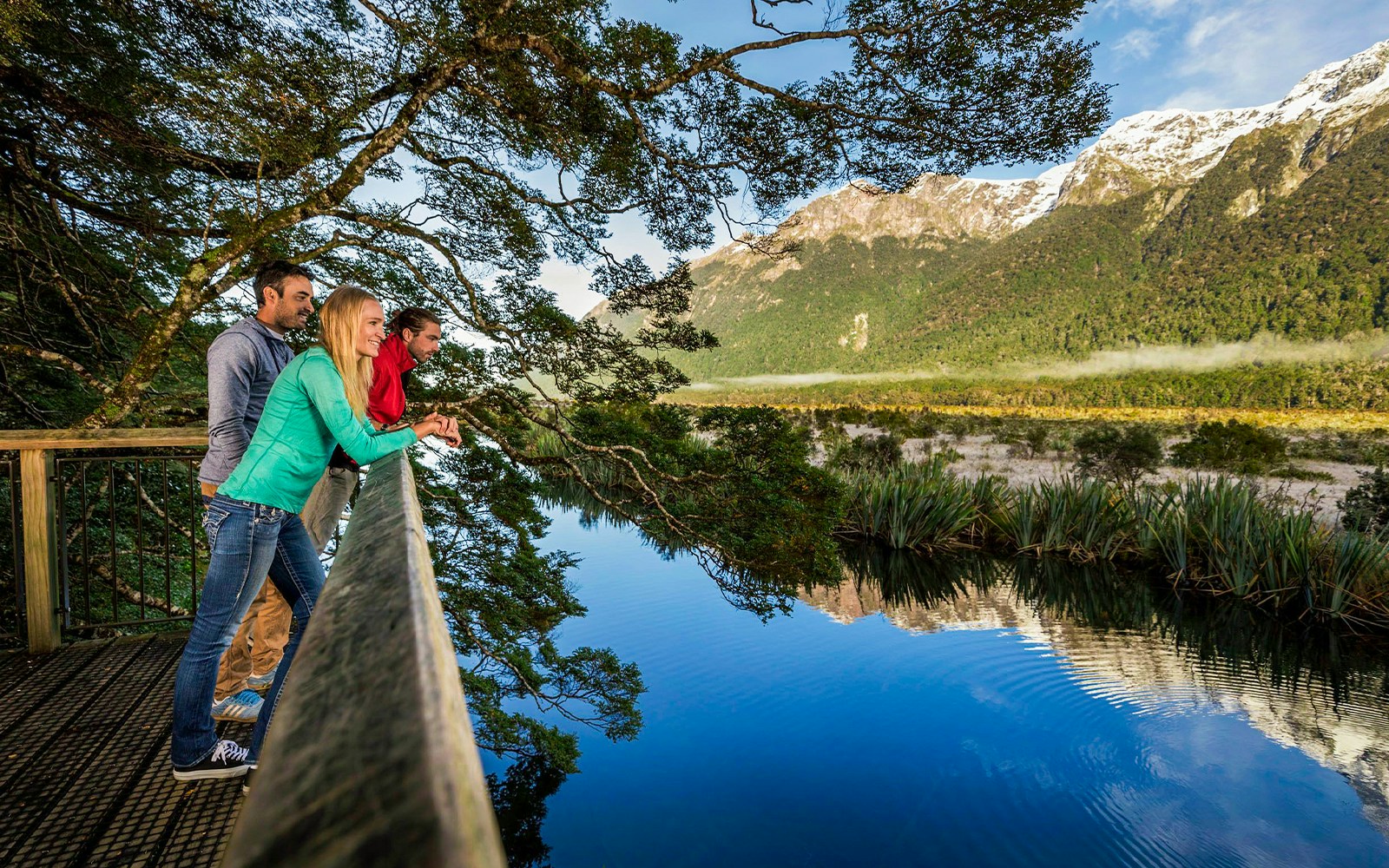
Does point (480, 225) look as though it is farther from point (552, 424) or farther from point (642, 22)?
point (642, 22)

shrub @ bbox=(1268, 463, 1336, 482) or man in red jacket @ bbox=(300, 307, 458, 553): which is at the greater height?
man in red jacket @ bbox=(300, 307, 458, 553)

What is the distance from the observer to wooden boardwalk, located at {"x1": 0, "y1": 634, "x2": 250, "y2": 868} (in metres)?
1.82

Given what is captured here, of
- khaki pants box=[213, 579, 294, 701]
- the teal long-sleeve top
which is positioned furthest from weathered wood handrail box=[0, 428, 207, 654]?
the teal long-sleeve top

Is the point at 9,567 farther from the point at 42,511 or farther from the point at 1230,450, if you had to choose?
the point at 1230,450

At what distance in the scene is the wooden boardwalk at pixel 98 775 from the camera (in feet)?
5.98

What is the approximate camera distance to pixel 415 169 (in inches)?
235

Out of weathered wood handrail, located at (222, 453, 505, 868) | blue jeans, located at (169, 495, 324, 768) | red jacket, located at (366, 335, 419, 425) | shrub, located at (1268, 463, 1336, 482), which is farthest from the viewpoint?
shrub, located at (1268, 463, 1336, 482)

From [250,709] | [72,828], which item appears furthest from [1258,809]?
[72,828]

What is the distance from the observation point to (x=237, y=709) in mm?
2508

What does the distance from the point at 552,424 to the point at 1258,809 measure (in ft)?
22.5

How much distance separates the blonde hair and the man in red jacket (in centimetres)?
51

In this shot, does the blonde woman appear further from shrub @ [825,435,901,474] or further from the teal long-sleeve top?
shrub @ [825,435,901,474]

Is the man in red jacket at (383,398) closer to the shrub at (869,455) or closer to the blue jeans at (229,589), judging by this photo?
the blue jeans at (229,589)

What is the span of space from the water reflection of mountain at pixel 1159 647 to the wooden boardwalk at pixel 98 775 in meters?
5.36
